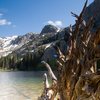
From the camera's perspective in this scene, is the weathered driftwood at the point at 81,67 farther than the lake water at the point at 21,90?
No

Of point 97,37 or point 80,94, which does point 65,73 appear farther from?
point 97,37

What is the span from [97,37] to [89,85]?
825 millimetres

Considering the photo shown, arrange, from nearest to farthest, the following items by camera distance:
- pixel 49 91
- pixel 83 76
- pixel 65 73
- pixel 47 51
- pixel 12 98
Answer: pixel 83 76
pixel 65 73
pixel 49 91
pixel 12 98
pixel 47 51

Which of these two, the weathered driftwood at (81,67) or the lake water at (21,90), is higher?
the weathered driftwood at (81,67)

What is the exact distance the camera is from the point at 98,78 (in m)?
4.90

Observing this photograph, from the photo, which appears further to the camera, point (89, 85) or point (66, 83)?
point (66, 83)

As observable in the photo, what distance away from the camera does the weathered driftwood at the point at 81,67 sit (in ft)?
16.6

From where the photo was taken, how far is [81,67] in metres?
5.59

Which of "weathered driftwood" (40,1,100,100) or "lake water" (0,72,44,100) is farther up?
"weathered driftwood" (40,1,100,100)

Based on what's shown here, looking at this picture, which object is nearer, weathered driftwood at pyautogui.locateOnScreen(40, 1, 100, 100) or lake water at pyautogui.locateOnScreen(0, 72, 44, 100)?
weathered driftwood at pyautogui.locateOnScreen(40, 1, 100, 100)

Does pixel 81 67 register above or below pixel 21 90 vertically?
above

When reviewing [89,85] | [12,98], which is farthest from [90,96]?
[12,98]

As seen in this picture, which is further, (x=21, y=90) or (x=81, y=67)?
(x=21, y=90)

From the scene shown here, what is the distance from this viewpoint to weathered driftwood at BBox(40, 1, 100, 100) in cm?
505
